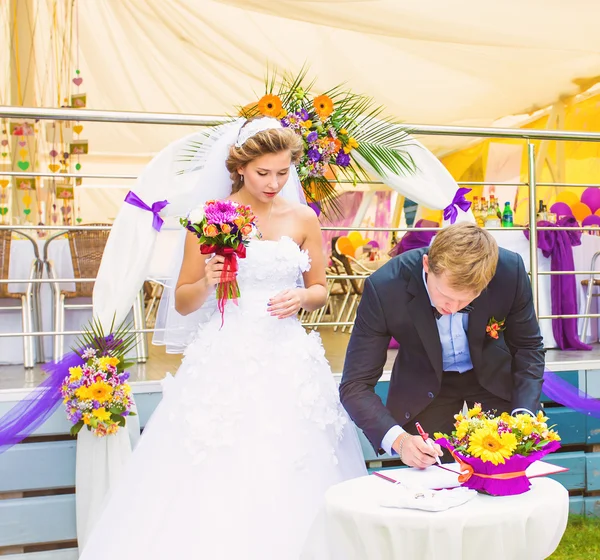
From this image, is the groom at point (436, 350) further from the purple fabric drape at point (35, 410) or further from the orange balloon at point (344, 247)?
the orange balloon at point (344, 247)

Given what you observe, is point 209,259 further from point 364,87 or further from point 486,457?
point 364,87

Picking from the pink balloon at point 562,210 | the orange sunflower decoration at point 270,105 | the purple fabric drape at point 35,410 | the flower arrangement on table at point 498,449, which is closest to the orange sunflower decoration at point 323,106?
the orange sunflower decoration at point 270,105

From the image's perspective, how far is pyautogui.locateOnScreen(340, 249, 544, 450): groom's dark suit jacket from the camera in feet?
8.13

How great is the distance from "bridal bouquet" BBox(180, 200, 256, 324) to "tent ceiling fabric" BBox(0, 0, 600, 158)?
22.1 feet

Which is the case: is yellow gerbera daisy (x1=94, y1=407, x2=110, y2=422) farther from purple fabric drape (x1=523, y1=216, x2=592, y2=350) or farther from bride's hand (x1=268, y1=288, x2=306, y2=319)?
purple fabric drape (x1=523, y1=216, x2=592, y2=350)

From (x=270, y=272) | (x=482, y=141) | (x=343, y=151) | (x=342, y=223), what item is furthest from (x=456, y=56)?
(x=270, y=272)

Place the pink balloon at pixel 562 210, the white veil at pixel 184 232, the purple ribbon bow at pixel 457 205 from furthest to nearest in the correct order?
the pink balloon at pixel 562 210
the purple ribbon bow at pixel 457 205
the white veil at pixel 184 232

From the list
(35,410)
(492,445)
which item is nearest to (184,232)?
(35,410)

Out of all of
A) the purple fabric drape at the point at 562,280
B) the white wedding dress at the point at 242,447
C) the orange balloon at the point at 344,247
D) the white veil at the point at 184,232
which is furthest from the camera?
the orange balloon at the point at 344,247

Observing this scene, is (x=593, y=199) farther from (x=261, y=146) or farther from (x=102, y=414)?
(x=102, y=414)

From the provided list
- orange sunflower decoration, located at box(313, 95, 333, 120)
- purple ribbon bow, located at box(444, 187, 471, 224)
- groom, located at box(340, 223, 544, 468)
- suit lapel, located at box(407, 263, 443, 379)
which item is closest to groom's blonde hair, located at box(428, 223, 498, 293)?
groom, located at box(340, 223, 544, 468)

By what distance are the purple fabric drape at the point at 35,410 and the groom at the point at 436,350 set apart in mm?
1289

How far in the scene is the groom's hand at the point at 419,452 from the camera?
6.63ft

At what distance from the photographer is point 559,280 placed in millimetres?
4855
